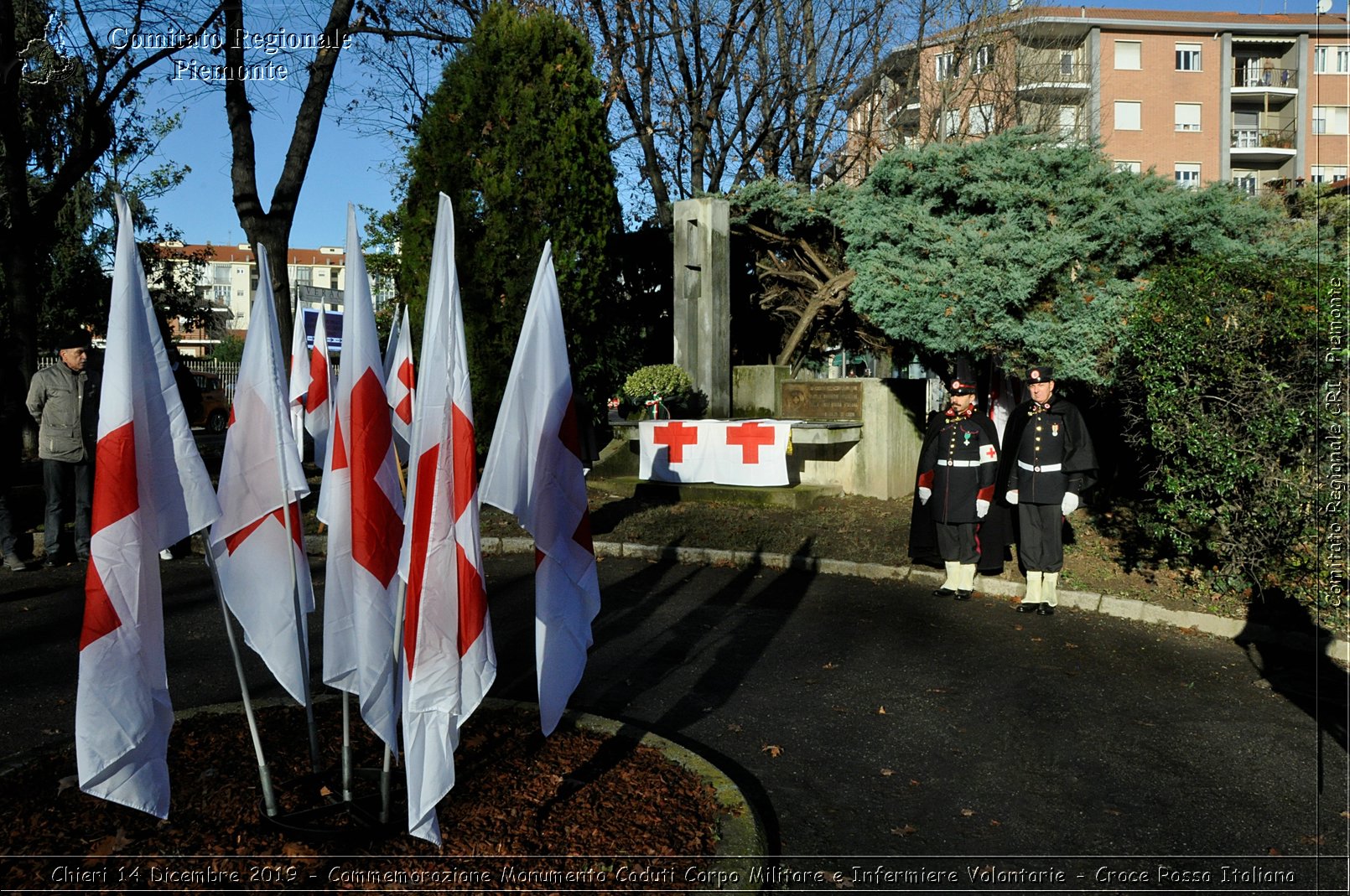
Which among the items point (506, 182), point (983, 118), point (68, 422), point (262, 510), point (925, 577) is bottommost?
point (925, 577)

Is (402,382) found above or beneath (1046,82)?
beneath

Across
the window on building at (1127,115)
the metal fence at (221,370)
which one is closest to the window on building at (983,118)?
the metal fence at (221,370)

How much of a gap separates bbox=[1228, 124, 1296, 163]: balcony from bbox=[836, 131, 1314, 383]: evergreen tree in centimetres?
5012

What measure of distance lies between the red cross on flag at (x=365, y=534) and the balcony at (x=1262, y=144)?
61.5 m

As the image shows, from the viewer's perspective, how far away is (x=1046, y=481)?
864cm

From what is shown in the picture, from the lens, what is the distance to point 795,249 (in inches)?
660

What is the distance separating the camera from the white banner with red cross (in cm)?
1350

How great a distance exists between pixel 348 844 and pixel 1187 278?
25.7 feet

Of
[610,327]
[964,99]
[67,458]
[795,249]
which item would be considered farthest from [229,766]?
[964,99]

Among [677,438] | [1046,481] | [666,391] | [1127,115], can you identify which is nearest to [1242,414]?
[1046,481]

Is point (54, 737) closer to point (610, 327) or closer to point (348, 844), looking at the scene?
point (348, 844)

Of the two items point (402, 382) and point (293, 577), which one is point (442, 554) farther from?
point (402, 382)

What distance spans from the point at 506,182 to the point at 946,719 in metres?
10.1

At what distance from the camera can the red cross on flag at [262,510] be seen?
3850 mm
